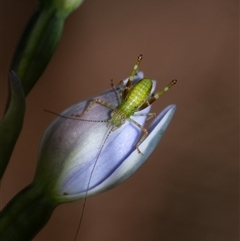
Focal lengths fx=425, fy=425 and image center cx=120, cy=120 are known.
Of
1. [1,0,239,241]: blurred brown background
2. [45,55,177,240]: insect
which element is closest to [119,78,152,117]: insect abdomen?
[45,55,177,240]: insect

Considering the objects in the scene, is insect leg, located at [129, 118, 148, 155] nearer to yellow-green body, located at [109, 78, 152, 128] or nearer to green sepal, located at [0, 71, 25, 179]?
yellow-green body, located at [109, 78, 152, 128]

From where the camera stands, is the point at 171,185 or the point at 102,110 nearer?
the point at 102,110

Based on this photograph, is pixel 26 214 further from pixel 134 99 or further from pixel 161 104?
pixel 161 104

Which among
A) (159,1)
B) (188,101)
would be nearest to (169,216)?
(188,101)

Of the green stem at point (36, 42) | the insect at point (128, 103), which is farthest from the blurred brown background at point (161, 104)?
the green stem at point (36, 42)

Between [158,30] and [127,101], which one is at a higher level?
[158,30]

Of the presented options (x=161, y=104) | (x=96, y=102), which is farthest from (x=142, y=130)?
(x=161, y=104)

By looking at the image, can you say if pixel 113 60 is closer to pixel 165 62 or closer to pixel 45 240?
pixel 165 62
